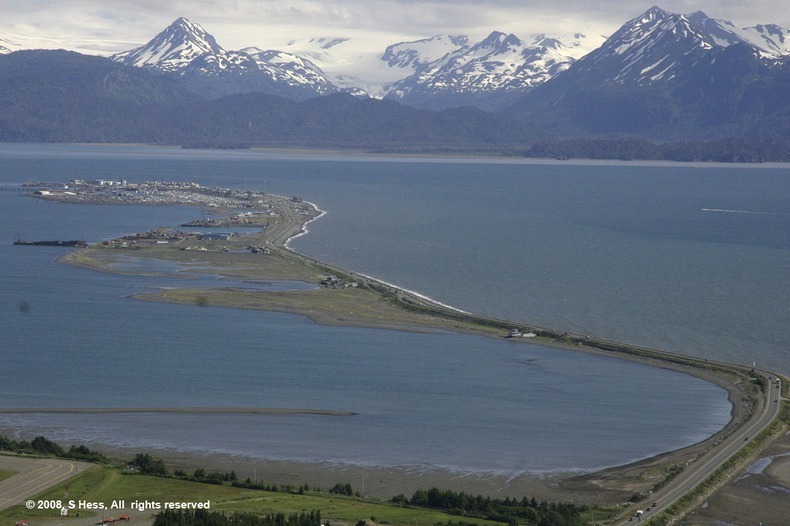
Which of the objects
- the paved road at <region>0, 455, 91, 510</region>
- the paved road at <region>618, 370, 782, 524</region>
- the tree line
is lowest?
the paved road at <region>0, 455, 91, 510</region>

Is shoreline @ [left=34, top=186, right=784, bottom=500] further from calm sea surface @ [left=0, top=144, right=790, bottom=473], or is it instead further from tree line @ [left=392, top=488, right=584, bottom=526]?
tree line @ [left=392, top=488, right=584, bottom=526]

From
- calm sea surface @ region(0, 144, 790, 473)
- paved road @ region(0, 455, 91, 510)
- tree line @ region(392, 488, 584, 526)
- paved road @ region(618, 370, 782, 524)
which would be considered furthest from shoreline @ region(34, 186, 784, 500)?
paved road @ region(0, 455, 91, 510)

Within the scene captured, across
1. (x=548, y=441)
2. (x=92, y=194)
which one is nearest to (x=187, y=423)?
(x=548, y=441)

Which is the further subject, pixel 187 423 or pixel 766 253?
pixel 766 253

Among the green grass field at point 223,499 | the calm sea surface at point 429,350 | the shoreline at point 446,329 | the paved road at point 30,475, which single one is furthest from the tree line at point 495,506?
the paved road at point 30,475

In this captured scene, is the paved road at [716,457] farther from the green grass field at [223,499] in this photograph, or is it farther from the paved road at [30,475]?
the paved road at [30,475]

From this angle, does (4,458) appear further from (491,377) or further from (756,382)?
(756,382)
